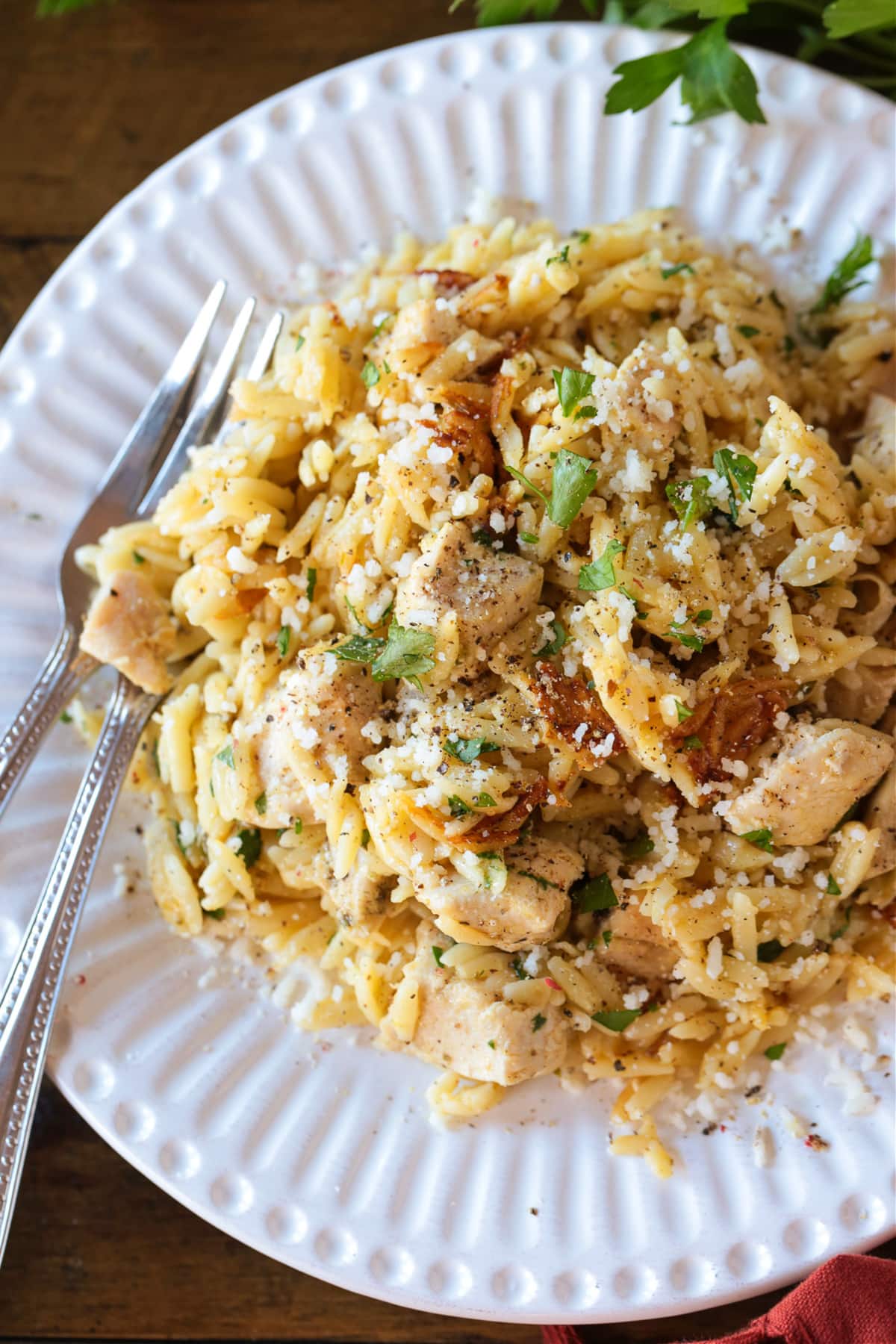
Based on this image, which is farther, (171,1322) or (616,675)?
(171,1322)

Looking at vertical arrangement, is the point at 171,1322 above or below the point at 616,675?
below

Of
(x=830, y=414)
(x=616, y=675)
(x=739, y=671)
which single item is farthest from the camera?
(x=830, y=414)

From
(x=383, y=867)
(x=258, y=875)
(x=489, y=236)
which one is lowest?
(x=258, y=875)

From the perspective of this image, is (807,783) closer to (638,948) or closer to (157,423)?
(638,948)

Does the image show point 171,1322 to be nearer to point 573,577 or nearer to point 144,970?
point 144,970

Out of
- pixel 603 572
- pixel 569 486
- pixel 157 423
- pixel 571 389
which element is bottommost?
pixel 157 423

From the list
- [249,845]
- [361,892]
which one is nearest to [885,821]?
[361,892]

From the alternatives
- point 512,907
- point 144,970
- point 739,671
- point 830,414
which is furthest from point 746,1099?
point 830,414
